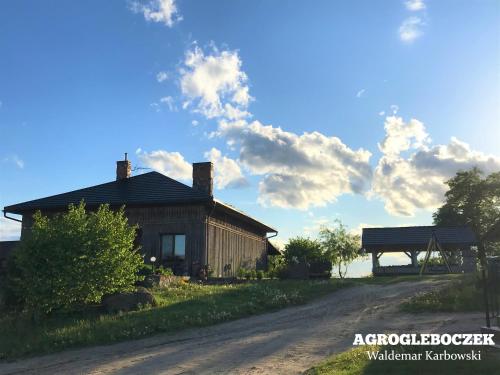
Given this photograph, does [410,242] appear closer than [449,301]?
No

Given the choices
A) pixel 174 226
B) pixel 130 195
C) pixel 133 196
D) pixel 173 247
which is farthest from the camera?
pixel 130 195

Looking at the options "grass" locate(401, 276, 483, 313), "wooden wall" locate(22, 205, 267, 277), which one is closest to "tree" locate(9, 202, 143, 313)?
"grass" locate(401, 276, 483, 313)

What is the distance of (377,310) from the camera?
14.6 metres

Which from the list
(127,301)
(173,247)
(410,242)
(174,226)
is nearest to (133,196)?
(174,226)

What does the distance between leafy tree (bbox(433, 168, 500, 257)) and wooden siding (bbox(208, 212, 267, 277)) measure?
26363 mm

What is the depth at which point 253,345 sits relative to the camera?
11.1 metres

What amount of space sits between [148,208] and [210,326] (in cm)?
1339

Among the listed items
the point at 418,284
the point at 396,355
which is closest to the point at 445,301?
the point at 418,284

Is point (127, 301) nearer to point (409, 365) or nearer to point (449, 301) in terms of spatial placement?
point (449, 301)

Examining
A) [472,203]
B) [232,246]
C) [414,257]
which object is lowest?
[414,257]

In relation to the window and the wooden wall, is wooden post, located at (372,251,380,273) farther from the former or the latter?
the window

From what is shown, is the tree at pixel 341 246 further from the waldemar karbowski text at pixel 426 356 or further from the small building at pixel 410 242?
the waldemar karbowski text at pixel 426 356

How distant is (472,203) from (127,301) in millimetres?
45946

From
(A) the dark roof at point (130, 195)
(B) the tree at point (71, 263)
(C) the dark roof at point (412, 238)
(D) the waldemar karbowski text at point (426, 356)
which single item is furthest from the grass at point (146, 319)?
(C) the dark roof at point (412, 238)
